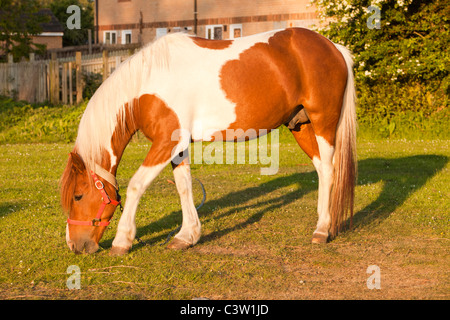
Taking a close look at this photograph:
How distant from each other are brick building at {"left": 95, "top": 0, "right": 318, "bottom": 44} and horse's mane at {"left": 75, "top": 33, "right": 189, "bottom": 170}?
2085cm

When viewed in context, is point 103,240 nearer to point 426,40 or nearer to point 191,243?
point 191,243

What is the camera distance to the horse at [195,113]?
5.81m

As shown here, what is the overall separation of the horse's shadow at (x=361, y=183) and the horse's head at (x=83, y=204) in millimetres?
640

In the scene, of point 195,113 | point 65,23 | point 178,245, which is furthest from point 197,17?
point 178,245

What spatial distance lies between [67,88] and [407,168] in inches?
550

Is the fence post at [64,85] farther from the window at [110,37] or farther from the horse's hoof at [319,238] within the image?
the horse's hoof at [319,238]

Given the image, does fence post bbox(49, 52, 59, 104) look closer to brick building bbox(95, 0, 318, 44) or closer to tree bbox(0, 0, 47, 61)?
tree bbox(0, 0, 47, 61)

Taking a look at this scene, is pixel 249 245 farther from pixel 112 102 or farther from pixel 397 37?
pixel 397 37

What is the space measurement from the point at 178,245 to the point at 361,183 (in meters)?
5.02

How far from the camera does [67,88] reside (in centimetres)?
2177

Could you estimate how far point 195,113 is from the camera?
6086mm

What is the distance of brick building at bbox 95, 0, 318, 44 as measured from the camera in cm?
2852

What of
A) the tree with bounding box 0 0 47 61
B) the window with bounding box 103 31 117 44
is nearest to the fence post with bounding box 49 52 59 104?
the tree with bounding box 0 0 47 61
